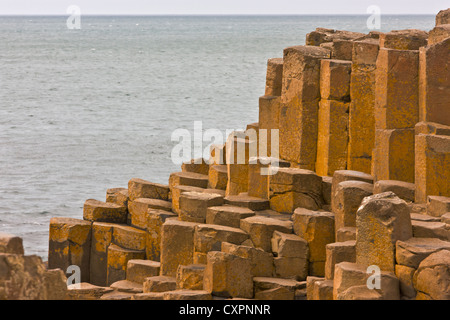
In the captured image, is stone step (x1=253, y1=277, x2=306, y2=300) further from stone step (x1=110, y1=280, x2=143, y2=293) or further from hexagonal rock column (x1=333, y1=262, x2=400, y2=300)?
stone step (x1=110, y1=280, x2=143, y2=293)

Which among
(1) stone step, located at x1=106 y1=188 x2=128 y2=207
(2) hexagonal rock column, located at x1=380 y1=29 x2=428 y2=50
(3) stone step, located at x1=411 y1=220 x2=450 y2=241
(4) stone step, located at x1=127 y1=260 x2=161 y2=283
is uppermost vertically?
(2) hexagonal rock column, located at x1=380 y1=29 x2=428 y2=50

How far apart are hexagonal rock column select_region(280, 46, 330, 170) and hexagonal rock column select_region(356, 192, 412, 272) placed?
3788mm

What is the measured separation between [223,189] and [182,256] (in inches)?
88.4

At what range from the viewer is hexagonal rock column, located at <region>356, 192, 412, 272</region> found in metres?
9.17

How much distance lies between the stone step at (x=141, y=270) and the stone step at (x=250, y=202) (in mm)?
1282

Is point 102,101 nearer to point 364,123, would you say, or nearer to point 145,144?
point 145,144

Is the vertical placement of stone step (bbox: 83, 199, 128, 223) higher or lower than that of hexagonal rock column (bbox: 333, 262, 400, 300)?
lower

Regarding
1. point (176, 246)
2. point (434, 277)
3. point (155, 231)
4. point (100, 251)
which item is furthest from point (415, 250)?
point (100, 251)

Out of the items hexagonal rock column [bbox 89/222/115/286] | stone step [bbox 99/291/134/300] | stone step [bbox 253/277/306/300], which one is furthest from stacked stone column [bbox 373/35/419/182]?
hexagonal rock column [bbox 89/222/115/286]

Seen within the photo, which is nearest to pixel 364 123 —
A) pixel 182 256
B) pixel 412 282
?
pixel 182 256

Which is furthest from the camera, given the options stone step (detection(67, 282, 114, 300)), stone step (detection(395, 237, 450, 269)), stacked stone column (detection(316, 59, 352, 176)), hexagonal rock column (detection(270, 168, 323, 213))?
stacked stone column (detection(316, 59, 352, 176))

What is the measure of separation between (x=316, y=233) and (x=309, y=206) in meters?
0.92

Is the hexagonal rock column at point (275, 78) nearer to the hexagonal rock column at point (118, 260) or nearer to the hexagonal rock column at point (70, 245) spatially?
the hexagonal rock column at point (118, 260)
